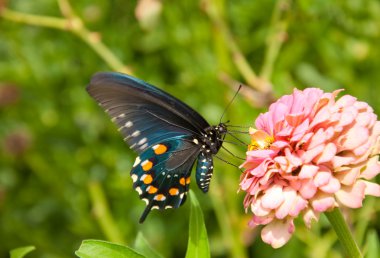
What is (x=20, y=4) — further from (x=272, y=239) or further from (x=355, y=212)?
(x=272, y=239)

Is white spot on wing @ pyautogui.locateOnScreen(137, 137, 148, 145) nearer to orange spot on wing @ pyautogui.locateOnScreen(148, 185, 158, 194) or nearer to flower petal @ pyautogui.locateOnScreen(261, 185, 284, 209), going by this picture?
orange spot on wing @ pyautogui.locateOnScreen(148, 185, 158, 194)

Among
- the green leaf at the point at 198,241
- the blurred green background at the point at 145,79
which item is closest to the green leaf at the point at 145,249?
the green leaf at the point at 198,241

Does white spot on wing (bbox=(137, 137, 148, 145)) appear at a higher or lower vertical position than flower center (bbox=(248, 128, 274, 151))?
higher

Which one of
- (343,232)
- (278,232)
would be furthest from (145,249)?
(343,232)

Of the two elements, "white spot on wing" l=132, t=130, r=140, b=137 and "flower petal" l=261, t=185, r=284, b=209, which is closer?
"flower petal" l=261, t=185, r=284, b=209

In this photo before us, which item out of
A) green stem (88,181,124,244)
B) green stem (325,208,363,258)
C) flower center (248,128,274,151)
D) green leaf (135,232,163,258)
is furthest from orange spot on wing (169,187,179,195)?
green stem (88,181,124,244)

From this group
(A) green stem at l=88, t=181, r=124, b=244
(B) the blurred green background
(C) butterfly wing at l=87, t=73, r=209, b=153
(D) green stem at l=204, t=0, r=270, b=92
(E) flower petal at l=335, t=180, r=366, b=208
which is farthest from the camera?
(A) green stem at l=88, t=181, r=124, b=244
